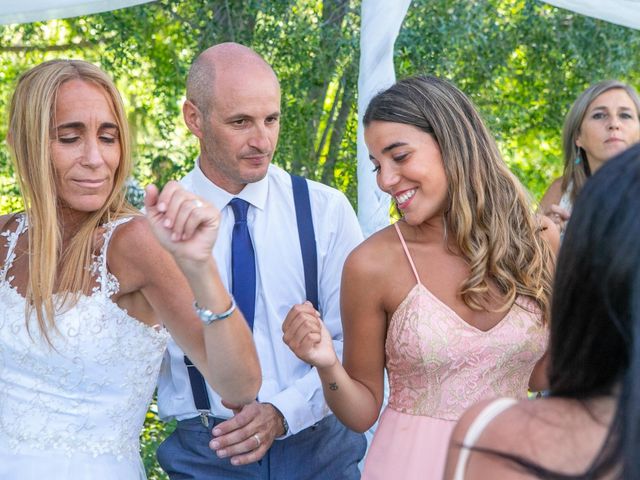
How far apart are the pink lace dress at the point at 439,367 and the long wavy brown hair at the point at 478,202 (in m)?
0.08

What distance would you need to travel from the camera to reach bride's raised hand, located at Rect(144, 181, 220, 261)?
1953 millimetres

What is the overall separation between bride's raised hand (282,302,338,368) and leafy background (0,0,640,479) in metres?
2.71

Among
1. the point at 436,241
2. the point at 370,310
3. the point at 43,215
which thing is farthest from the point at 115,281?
the point at 436,241

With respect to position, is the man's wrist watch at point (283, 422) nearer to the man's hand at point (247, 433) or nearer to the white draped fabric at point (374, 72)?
the man's hand at point (247, 433)

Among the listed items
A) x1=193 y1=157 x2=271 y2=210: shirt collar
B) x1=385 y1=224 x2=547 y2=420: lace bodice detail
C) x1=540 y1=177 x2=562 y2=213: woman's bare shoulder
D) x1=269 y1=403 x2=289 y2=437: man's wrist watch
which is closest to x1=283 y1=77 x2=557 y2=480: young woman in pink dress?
x1=385 y1=224 x2=547 y2=420: lace bodice detail

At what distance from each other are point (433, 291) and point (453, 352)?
7.3 inches

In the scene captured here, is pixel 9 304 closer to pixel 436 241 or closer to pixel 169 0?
pixel 436 241

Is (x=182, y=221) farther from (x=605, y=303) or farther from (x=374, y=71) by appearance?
(x=374, y=71)

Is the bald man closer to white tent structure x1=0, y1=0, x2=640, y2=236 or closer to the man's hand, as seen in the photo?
the man's hand

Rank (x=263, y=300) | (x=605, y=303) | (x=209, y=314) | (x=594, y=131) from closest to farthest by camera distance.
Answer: (x=605, y=303), (x=209, y=314), (x=263, y=300), (x=594, y=131)

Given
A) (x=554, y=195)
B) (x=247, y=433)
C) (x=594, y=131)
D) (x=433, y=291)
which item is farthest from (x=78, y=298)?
(x=594, y=131)

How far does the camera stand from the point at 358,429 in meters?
2.82

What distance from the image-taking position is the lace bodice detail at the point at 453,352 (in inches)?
105

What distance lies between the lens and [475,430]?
4.34ft
